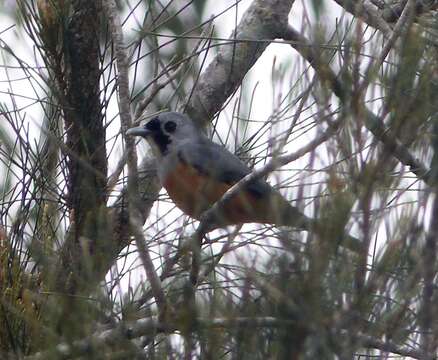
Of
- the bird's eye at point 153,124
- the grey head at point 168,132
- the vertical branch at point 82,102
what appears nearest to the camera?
the vertical branch at point 82,102

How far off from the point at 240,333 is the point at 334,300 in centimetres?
24

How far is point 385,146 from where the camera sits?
1.88 m

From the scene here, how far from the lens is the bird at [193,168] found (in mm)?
3156

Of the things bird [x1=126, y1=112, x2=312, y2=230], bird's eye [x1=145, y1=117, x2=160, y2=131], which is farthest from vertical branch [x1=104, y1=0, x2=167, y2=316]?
bird's eye [x1=145, y1=117, x2=160, y2=131]

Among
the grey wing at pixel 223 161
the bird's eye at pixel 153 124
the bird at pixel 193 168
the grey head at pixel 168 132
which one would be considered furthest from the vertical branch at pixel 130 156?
the bird's eye at pixel 153 124

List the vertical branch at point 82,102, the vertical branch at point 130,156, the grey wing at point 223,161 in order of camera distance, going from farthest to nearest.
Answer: the grey wing at point 223,161, the vertical branch at point 82,102, the vertical branch at point 130,156

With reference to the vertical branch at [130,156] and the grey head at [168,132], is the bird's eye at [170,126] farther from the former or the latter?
the vertical branch at [130,156]

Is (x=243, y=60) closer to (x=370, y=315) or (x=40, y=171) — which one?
(x=40, y=171)

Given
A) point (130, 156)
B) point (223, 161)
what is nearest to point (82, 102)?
point (130, 156)

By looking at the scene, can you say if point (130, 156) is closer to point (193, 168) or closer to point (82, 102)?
point (82, 102)

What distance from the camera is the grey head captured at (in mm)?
4547

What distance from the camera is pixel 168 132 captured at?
4867 mm

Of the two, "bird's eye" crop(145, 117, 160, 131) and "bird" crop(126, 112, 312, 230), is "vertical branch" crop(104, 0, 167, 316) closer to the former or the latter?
"bird" crop(126, 112, 312, 230)

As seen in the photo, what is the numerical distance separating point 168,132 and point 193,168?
1090 mm
